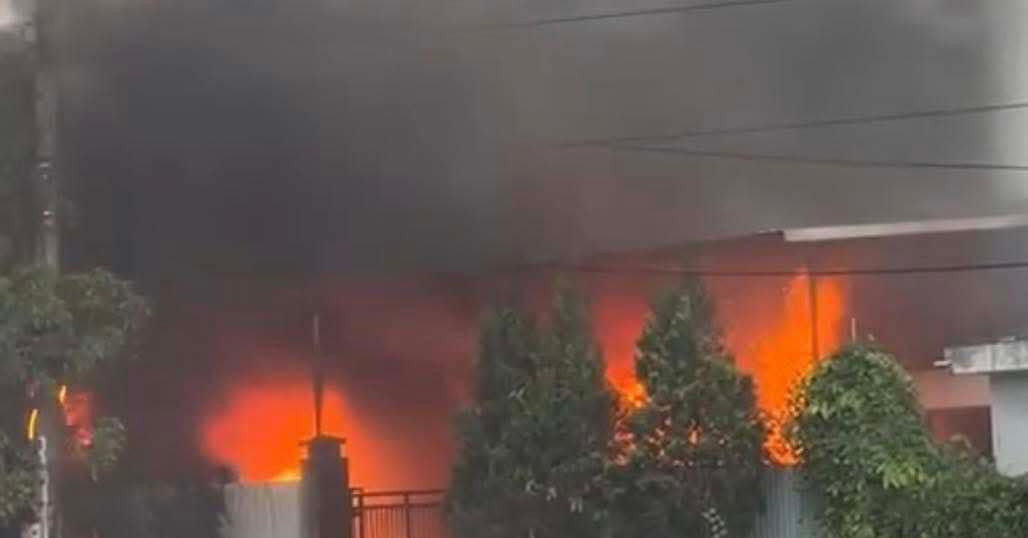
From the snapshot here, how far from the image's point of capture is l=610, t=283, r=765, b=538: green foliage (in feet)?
44.9

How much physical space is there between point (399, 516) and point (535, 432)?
4.43 metres

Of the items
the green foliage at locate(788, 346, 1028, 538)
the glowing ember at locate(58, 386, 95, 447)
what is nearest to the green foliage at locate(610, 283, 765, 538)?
the green foliage at locate(788, 346, 1028, 538)

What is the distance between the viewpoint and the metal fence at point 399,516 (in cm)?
1772

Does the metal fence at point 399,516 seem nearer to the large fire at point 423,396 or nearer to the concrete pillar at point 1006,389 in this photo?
the large fire at point 423,396

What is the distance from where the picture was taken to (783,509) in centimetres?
1373

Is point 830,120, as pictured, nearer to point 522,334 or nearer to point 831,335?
point 831,335

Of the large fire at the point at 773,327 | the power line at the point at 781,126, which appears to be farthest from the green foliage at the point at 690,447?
the power line at the point at 781,126

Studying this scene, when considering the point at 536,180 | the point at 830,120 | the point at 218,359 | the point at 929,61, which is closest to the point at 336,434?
the point at 218,359

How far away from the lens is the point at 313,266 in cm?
1989

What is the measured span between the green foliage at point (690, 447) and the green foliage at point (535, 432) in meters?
0.32

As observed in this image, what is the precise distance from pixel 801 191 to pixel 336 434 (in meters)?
6.53

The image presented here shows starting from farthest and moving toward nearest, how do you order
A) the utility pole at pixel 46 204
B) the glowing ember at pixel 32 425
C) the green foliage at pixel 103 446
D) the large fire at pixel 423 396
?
the large fire at pixel 423 396 → the green foliage at pixel 103 446 → the glowing ember at pixel 32 425 → the utility pole at pixel 46 204

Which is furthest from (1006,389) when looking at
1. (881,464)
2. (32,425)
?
(32,425)

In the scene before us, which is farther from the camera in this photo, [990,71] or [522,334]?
[990,71]
